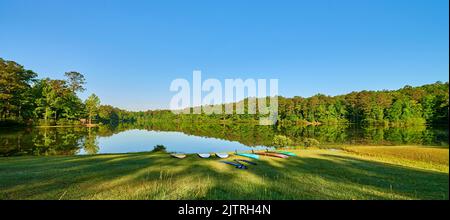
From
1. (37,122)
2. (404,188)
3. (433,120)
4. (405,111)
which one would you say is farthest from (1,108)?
(433,120)

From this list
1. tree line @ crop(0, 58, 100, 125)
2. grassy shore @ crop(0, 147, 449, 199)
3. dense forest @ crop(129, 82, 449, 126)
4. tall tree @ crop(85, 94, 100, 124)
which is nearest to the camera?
grassy shore @ crop(0, 147, 449, 199)

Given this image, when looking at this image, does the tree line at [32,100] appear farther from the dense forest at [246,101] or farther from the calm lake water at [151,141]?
the calm lake water at [151,141]

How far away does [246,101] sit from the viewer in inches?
3647

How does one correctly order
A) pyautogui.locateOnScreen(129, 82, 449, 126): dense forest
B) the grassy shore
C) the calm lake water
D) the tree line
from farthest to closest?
pyautogui.locateOnScreen(129, 82, 449, 126): dense forest, the tree line, the calm lake water, the grassy shore

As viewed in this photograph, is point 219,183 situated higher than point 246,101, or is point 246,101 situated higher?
point 246,101

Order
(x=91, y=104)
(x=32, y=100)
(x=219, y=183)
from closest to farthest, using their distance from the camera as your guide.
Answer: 1. (x=219, y=183)
2. (x=32, y=100)
3. (x=91, y=104)

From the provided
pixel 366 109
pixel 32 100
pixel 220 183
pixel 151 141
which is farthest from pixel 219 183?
pixel 366 109

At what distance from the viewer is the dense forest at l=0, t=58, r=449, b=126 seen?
44.3m

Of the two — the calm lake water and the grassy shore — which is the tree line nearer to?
the calm lake water

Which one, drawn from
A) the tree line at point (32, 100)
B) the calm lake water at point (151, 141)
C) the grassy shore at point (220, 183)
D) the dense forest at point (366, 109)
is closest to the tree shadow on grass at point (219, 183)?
the grassy shore at point (220, 183)

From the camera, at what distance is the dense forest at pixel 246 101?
44.3 metres

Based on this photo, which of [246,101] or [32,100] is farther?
[246,101]

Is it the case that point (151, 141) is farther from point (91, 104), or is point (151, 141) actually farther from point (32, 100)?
point (91, 104)

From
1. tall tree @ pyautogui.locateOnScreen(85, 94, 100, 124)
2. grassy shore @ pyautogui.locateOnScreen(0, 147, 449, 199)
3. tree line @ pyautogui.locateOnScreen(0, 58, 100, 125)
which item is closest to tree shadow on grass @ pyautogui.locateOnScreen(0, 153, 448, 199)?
grassy shore @ pyautogui.locateOnScreen(0, 147, 449, 199)
